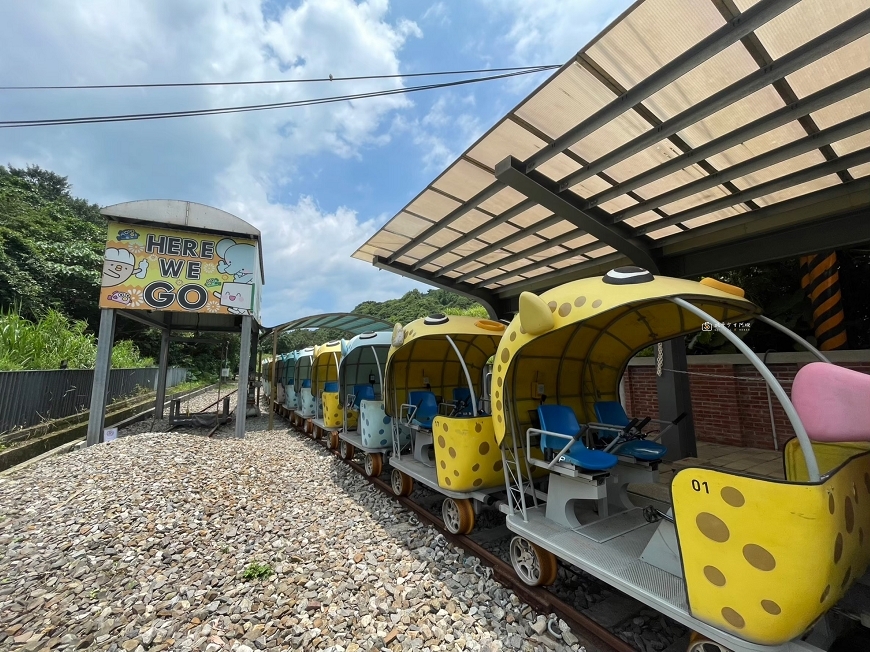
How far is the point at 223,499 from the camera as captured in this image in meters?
5.70

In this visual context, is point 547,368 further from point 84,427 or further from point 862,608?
point 84,427

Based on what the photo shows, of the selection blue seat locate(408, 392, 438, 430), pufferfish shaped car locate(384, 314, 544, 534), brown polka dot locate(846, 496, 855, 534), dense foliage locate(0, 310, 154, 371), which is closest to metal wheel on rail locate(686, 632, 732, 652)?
brown polka dot locate(846, 496, 855, 534)

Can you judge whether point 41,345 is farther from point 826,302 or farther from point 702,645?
point 826,302

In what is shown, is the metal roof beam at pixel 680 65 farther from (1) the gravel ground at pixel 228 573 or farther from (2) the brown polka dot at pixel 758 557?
(1) the gravel ground at pixel 228 573

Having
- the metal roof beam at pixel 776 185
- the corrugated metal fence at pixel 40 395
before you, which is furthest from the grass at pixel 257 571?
the corrugated metal fence at pixel 40 395

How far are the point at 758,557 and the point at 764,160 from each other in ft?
14.8

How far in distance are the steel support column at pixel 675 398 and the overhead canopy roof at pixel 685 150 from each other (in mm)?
1588

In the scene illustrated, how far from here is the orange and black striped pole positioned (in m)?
7.95

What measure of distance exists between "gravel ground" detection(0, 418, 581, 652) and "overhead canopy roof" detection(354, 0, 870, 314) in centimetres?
474

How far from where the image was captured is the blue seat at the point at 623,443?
3850 millimetres

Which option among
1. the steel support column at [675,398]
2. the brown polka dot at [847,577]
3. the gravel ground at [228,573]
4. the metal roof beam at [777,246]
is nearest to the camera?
the brown polka dot at [847,577]

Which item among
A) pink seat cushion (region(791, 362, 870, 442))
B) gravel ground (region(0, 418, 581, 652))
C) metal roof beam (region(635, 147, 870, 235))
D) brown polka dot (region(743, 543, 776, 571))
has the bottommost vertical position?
gravel ground (region(0, 418, 581, 652))

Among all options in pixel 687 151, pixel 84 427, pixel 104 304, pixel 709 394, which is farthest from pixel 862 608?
pixel 84 427

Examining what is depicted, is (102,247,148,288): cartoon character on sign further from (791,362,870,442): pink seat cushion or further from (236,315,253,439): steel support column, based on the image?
(791,362,870,442): pink seat cushion
